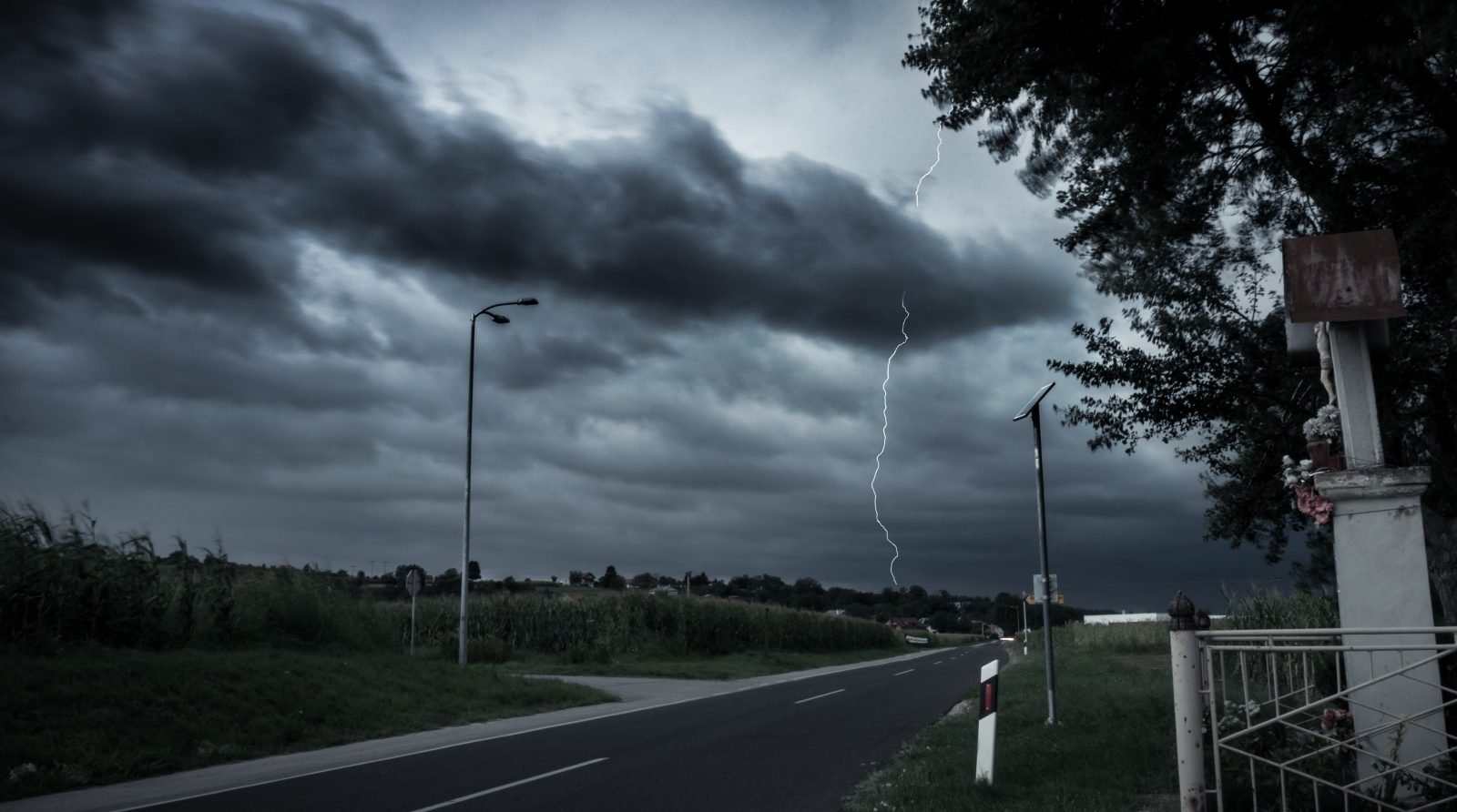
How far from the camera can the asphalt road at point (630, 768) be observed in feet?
30.6

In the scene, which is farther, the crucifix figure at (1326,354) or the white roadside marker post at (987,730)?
the white roadside marker post at (987,730)

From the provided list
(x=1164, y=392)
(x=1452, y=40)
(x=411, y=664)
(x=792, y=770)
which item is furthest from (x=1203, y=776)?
(x=411, y=664)

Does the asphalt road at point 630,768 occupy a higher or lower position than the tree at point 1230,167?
lower

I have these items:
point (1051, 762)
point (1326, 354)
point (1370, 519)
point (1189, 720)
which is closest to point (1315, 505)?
point (1370, 519)

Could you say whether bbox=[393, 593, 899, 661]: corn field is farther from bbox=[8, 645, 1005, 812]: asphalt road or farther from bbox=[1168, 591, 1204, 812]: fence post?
bbox=[1168, 591, 1204, 812]: fence post

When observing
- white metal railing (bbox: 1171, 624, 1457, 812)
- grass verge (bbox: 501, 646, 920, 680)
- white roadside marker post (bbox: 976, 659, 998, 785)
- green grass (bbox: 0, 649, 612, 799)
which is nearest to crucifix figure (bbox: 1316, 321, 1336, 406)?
white metal railing (bbox: 1171, 624, 1457, 812)

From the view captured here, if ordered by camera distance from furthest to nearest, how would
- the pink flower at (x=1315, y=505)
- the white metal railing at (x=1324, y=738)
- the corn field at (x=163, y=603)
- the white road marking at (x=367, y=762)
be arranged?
the corn field at (x=163, y=603) < the white road marking at (x=367, y=762) < the pink flower at (x=1315, y=505) < the white metal railing at (x=1324, y=738)

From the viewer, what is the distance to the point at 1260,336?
43.0 feet

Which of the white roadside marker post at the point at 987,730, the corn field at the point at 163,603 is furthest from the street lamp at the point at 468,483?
the white roadside marker post at the point at 987,730

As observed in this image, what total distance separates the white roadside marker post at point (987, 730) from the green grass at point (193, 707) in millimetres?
10087

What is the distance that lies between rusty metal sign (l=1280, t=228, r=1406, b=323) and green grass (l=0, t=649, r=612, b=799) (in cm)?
1349

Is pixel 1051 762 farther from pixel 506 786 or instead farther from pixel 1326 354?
pixel 506 786

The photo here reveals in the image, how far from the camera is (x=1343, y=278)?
24.2 feet

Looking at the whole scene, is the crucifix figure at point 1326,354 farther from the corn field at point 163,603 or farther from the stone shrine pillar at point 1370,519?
the corn field at point 163,603
